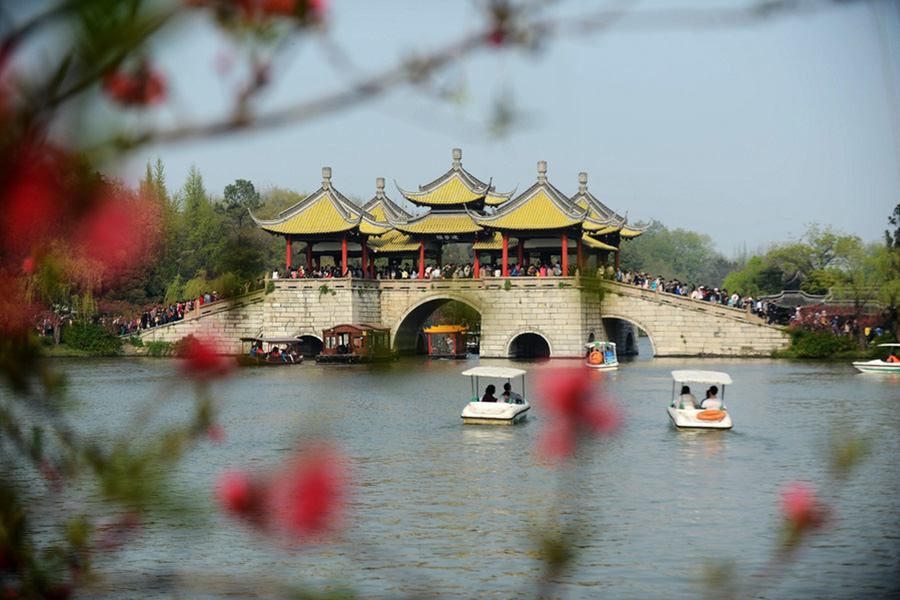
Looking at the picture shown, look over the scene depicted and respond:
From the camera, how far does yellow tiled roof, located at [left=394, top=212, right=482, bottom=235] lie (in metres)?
50.3

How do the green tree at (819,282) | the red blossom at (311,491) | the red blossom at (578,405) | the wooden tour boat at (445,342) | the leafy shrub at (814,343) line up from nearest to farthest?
1. the red blossom at (311,491)
2. the red blossom at (578,405)
3. the leafy shrub at (814,343)
4. the wooden tour boat at (445,342)
5. the green tree at (819,282)

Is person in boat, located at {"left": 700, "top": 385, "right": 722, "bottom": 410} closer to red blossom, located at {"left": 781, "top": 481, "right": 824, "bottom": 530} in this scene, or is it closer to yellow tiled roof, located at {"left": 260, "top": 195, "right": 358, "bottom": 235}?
red blossom, located at {"left": 781, "top": 481, "right": 824, "bottom": 530}

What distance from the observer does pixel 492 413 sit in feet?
78.6

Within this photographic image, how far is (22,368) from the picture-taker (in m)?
2.20

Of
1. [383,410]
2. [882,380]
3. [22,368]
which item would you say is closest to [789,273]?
[882,380]

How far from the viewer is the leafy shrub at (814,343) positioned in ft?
146

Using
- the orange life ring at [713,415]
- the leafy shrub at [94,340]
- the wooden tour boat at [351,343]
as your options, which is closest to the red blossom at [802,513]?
the orange life ring at [713,415]

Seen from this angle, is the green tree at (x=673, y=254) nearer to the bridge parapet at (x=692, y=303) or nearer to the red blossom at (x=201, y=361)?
the bridge parapet at (x=692, y=303)

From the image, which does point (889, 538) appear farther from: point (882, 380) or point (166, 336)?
point (166, 336)

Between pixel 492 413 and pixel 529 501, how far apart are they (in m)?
8.04

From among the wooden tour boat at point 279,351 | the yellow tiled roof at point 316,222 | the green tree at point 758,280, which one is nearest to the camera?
the wooden tour boat at point 279,351

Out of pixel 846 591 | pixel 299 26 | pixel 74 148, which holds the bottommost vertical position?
pixel 846 591

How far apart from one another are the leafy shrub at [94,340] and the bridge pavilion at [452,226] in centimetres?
890

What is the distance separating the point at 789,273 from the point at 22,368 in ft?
238
